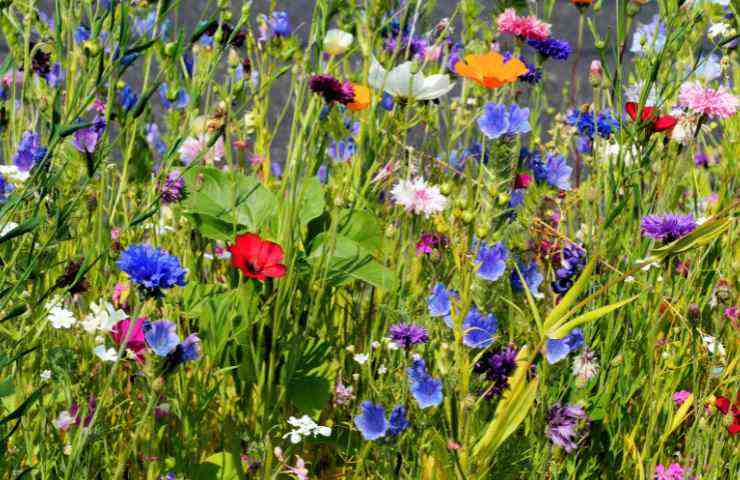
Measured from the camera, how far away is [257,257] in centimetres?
133

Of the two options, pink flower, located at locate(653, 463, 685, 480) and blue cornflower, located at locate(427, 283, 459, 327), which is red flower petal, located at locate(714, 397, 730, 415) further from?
blue cornflower, located at locate(427, 283, 459, 327)

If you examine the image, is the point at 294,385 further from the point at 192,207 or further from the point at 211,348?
the point at 192,207

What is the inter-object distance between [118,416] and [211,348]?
0.99 ft

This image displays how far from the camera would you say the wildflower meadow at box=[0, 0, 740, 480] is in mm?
1290

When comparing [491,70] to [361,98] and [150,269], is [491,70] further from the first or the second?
[150,269]

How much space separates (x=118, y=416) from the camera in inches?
64.3

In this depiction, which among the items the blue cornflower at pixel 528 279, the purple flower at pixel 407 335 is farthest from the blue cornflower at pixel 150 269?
the blue cornflower at pixel 528 279

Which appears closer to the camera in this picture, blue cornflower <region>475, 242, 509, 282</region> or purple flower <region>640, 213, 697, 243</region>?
blue cornflower <region>475, 242, 509, 282</region>

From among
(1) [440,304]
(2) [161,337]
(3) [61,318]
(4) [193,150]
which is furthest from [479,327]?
(4) [193,150]

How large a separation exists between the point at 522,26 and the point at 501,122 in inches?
11.3

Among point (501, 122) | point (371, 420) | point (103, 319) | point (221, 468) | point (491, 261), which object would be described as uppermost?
point (501, 122)

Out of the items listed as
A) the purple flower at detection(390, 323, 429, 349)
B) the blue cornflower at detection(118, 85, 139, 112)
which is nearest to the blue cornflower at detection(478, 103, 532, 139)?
the purple flower at detection(390, 323, 429, 349)

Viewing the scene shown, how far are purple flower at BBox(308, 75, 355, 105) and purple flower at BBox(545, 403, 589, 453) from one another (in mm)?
518

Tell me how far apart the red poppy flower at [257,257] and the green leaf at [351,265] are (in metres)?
0.19
